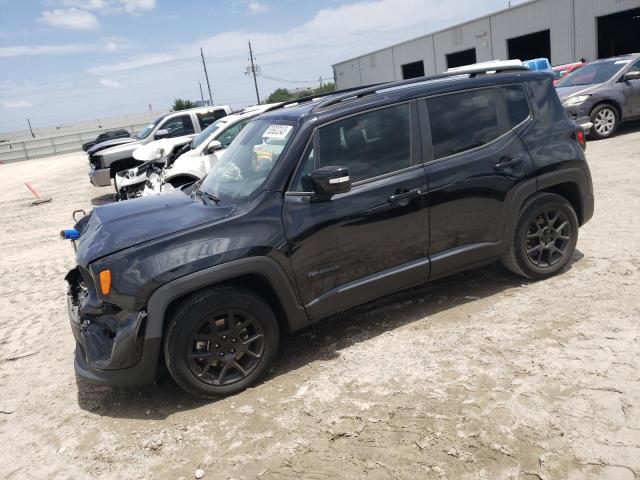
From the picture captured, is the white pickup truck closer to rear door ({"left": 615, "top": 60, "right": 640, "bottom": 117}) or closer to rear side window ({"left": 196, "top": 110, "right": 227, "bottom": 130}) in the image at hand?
rear side window ({"left": 196, "top": 110, "right": 227, "bottom": 130})

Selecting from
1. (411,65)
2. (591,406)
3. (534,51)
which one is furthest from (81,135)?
(591,406)

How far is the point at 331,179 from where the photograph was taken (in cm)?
343

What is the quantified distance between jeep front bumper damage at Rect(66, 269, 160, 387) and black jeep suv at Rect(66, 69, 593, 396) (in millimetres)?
11

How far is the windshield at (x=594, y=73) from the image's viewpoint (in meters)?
11.7

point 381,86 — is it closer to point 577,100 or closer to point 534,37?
point 577,100

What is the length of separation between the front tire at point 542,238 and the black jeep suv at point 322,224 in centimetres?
1

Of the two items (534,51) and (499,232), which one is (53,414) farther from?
(534,51)

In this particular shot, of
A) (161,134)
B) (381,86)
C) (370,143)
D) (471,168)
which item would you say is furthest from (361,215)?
(161,134)

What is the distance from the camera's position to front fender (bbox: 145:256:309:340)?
3.21m

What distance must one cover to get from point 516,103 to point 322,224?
6.90ft

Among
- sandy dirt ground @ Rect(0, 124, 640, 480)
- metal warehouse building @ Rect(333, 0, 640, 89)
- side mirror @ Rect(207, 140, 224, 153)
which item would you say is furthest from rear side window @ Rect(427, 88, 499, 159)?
metal warehouse building @ Rect(333, 0, 640, 89)

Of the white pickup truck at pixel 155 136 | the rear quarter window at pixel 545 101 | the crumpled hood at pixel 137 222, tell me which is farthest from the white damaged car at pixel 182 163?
the rear quarter window at pixel 545 101

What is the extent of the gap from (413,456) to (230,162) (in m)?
2.71

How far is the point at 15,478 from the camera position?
3035 millimetres
